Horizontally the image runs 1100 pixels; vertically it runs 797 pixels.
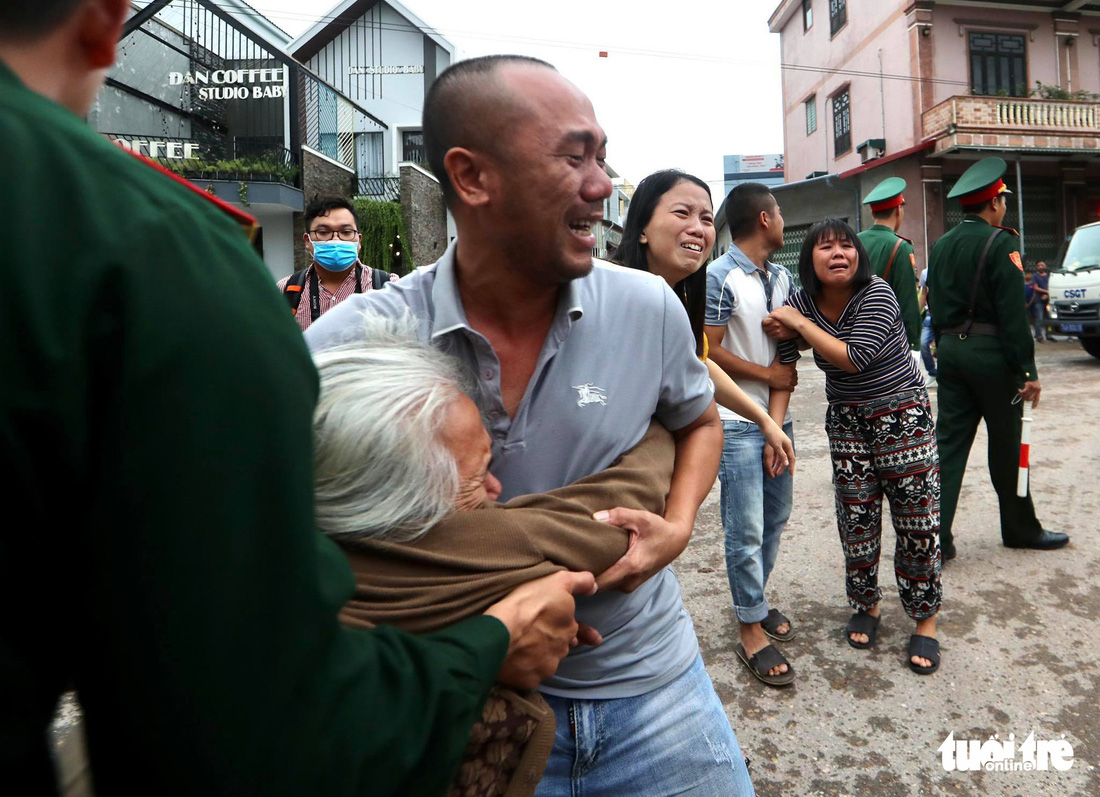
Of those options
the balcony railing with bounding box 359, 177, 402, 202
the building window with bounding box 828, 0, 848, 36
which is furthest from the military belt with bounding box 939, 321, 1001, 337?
the building window with bounding box 828, 0, 848, 36

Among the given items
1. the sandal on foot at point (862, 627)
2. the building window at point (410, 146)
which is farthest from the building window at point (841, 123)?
the sandal on foot at point (862, 627)

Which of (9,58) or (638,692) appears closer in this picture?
(9,58)

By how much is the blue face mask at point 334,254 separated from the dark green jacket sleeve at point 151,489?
422cm

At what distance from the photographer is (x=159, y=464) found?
0.59 m

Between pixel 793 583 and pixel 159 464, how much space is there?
4.18 metres

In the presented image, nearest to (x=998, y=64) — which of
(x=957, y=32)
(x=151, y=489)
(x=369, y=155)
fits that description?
(x=957, y=32)

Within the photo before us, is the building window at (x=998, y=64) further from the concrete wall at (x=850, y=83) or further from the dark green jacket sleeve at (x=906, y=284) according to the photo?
the dark green jacket sleeve at (x=906, y=284)

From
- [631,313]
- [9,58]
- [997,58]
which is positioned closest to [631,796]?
[631,313]

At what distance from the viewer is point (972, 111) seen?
18531mm

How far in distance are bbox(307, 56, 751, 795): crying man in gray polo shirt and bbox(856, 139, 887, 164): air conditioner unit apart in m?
21.7

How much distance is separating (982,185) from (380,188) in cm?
1833

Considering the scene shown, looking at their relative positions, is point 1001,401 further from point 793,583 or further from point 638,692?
point 638,692

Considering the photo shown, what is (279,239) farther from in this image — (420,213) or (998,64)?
(998,64)

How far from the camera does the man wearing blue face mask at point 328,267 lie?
15.3ft
